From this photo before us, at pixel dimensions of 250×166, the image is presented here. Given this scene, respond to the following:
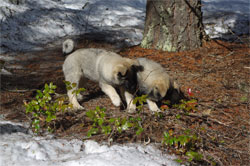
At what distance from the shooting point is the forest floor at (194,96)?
2.96 meters

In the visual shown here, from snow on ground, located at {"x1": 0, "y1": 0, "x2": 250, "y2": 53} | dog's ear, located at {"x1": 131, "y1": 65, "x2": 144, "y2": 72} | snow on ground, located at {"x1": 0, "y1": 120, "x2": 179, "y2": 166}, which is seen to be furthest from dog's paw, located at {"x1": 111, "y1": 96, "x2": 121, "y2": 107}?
snow on ground, located at {"x1": 0, "y1": 0, "x2": 250, "y2": 53}

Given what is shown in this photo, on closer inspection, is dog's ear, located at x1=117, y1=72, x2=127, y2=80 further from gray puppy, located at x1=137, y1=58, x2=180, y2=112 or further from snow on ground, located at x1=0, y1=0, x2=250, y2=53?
snow on ground, located at x1=0, y1=0, x2=250, y2=53

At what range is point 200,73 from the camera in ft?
16.5

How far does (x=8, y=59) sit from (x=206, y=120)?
210 inches

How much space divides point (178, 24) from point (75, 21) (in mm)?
4972

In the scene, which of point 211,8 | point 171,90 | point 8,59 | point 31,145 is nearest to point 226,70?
point 171,90

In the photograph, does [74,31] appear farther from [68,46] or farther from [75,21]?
[68,46]

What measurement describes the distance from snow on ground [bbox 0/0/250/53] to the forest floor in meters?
1.27

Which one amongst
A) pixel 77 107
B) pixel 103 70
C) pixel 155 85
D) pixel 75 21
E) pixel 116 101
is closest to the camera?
pixel 155 85

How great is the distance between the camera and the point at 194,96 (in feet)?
14.0

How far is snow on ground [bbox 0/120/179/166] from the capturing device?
2.45 meters

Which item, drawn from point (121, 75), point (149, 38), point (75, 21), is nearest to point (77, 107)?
point (121, 75)

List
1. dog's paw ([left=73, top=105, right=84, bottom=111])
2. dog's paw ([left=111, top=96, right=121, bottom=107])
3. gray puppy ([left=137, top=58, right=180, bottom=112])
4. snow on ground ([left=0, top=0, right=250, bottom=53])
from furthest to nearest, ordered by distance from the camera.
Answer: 1. snow on ground ([left=0, top=0, right=250, bottom=53])
2. dog's paw ([left=73, top=105, right=84, bottom=111])
3. dog's paw ([left=111, top=96, right=121, bottom=107])
4. gray puppy ([left=137, top=58, right=180, bottom=112])

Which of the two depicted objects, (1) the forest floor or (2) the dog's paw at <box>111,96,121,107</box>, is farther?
(2) the dog's paw at <box>111,96,121,107</box>
